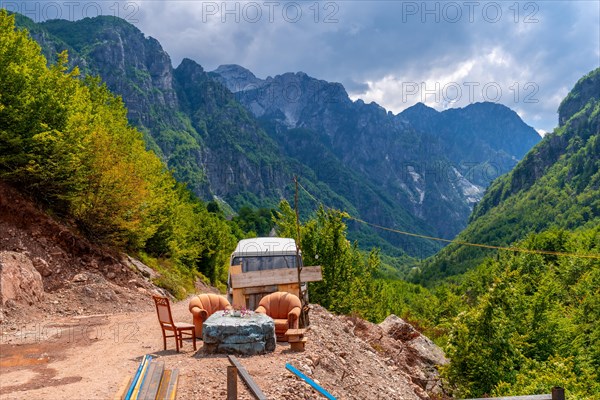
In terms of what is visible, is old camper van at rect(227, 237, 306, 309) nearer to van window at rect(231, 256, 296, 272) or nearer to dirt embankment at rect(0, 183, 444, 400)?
van window at rect(231, 256, 296, 272)

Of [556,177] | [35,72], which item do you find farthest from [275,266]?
[556,177]

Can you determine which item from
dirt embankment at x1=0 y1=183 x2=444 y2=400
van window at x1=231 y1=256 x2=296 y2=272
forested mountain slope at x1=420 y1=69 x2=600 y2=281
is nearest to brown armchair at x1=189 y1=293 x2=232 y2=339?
dirt embankment at x1=0 y1=183 x2=444 y2=400

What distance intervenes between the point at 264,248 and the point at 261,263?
73 centimetres

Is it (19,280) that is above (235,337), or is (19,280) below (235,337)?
above

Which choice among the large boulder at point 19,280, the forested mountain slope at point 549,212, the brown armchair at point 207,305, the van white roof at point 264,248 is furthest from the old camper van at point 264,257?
the forested mountain slope at point 549,212

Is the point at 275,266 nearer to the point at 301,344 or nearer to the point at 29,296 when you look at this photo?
the point at 301,344

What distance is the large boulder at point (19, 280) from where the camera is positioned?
52.7 ft

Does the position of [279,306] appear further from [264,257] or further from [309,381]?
[309,381]

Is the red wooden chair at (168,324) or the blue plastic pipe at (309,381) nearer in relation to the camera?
the blue plastic pipe at (309,381)

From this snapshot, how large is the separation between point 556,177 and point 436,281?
289 feet

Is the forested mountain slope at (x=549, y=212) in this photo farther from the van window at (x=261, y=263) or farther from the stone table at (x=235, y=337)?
the stone table at (x=235, y=337)

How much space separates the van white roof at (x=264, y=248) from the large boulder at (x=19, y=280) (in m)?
7.79

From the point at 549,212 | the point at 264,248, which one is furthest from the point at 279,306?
the point at 549,212

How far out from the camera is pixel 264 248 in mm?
17750
